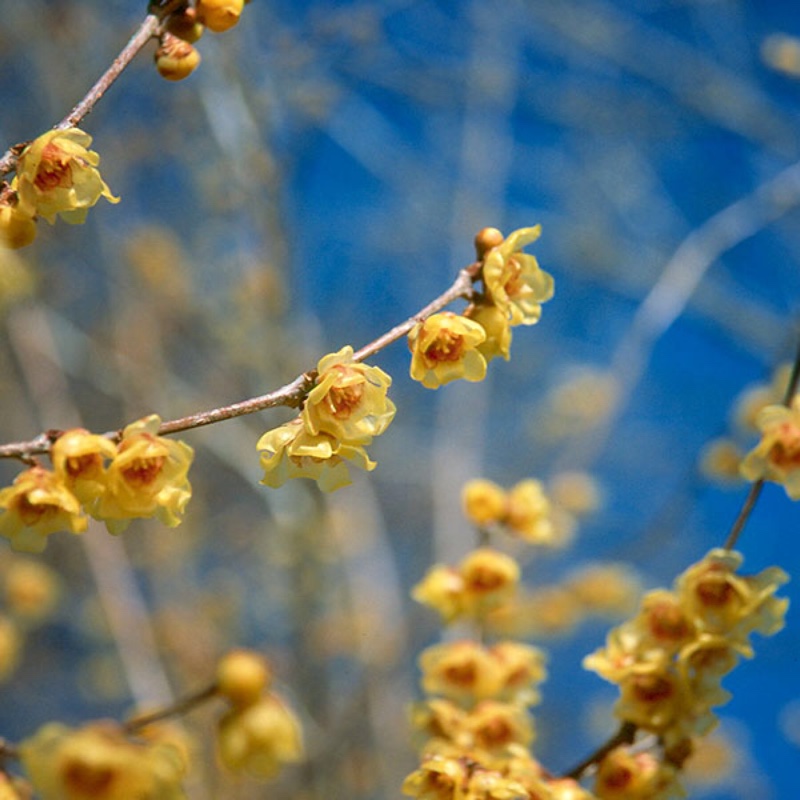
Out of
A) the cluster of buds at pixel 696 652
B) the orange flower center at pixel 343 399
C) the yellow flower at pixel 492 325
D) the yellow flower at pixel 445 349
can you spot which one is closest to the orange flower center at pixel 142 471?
the orange flower center at pixel 343 399

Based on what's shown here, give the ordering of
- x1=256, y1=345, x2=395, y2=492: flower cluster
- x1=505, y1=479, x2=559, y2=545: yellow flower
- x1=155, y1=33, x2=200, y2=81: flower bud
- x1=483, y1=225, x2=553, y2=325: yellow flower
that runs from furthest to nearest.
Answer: x1=505, y1=479, x2=559, y2=545: yellow flower < x1=155, y1=33, x2=200, y2=81: flower bud < x1=483, y1=225, x2=553, y2=325: yellow flower < x1=256, y1=345, x2=395, y2=492: flower cluster

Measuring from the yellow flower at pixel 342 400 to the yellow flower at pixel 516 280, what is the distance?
0.69ft

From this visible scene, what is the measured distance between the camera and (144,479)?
3.55 feet

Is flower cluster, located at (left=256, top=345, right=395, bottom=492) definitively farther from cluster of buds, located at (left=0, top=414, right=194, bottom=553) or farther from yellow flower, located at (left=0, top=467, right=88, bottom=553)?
yellow flower, located at (left=0, top=467, right=88, bottom=553)

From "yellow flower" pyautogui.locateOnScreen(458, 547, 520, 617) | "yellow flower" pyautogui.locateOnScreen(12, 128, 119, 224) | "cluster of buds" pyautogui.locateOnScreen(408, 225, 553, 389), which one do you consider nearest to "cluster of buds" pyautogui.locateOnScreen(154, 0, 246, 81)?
"yellow flower" pyautogui.locateOnScreen(12, 128, 119, 224)

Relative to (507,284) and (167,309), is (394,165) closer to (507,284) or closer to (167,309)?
(167,309)

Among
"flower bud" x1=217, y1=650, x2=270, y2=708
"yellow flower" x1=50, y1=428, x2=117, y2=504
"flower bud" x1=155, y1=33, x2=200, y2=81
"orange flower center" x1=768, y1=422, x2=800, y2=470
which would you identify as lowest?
"orange flower center" x1=768, y1=422, x2=800, y2=470

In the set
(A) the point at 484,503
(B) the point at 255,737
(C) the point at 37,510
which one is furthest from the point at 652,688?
(C) the point at 37,510

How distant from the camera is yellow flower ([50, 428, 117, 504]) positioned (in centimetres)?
105

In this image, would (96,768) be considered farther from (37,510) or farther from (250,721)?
(250,721)

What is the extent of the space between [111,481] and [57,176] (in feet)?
1.33

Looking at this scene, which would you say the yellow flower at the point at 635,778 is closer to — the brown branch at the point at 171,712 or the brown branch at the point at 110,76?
the brown branch at the point at 171,712

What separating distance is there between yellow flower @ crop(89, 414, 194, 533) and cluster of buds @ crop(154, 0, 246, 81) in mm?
560

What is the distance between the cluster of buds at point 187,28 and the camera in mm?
1233
